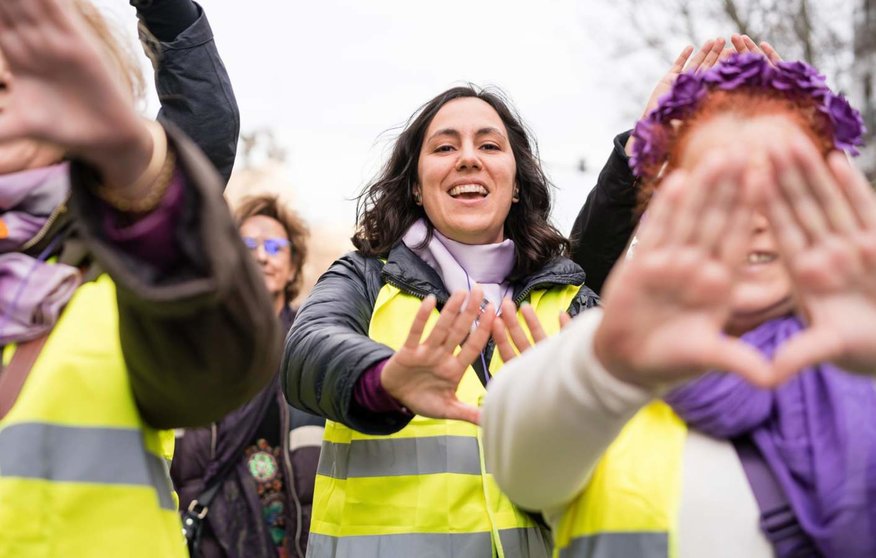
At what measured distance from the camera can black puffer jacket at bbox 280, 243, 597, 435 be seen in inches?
96.2

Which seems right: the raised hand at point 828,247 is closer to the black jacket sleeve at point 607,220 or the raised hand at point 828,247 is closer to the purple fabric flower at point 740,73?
the purple fabric flower at point 740,73

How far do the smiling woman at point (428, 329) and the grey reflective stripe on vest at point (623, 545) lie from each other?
58 cm

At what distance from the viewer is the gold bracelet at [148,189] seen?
1424mm

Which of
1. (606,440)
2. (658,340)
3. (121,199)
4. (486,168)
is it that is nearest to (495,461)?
(606,440)

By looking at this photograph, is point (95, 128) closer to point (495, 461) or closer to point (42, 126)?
point (42, 126)

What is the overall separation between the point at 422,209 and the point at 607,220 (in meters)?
0.54

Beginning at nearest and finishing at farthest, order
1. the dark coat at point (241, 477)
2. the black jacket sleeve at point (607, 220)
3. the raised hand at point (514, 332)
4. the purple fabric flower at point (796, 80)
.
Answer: the purple fabric flower at point (796, 80)
the raised hand at point (514, 332)
the black jacket sleeve at point (607, 220)
the dark coat at point (241, 477)

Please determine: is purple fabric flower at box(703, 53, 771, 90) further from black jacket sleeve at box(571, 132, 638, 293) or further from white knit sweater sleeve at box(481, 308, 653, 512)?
black jacket sleeve at box(571, 132, 638, 293)

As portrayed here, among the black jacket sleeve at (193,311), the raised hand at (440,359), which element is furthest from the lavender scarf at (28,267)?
the raised hand at (440,359)

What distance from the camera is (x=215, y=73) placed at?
2.54 meters

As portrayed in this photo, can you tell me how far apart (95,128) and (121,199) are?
11 cm

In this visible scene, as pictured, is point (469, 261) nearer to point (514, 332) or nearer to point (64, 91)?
point (514, 332)

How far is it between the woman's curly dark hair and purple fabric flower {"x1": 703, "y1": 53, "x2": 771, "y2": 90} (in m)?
1.33

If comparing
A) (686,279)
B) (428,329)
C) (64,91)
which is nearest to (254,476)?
(428,329)
